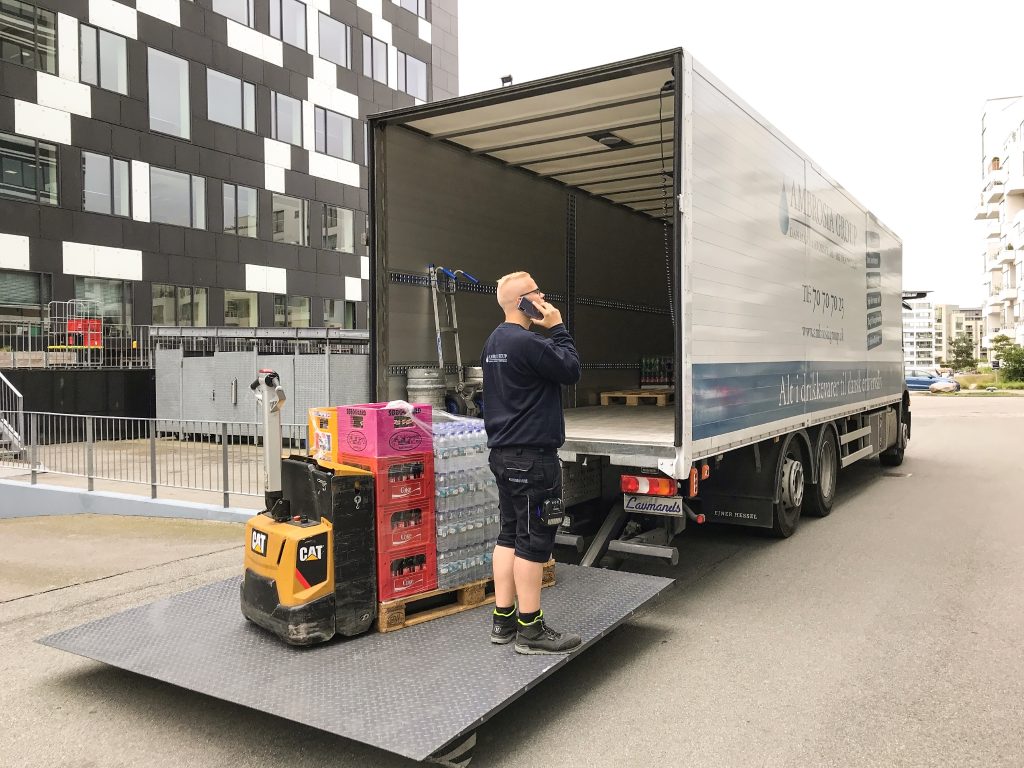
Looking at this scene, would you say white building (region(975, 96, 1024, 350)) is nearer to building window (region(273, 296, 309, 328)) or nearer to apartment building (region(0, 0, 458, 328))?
apartment building (region(0, 0, 458, 328))

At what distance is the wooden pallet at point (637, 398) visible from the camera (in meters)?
9.55

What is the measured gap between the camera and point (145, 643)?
175 inches

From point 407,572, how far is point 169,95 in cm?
2275

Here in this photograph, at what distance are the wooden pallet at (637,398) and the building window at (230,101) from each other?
19.4m

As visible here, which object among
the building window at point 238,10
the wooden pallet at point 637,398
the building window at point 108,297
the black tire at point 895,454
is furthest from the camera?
the building window at point 238,10

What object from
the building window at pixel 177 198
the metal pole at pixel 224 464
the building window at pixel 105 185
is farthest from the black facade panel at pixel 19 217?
the metal pole at pixel 224 464

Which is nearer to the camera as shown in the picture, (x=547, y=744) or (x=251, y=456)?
(x=547, y=744)

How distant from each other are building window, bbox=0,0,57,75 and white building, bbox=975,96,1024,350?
71109 millimetres

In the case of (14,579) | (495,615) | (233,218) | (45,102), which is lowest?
(14,579)

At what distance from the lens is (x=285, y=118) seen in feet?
89.7

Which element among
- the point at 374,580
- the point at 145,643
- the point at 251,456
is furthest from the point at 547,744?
the point at 251,456

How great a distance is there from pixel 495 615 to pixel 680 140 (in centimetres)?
310

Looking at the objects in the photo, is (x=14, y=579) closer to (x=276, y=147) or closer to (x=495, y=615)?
(x=495, y=615)

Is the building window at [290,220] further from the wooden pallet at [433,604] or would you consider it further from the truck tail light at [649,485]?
the wooden pallet at [433,604]
